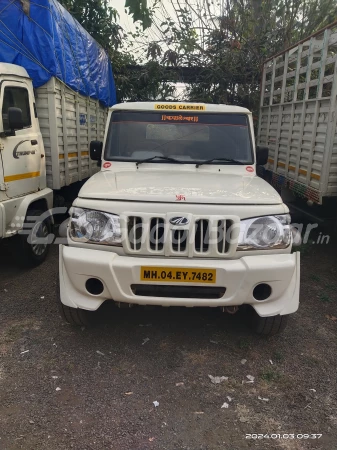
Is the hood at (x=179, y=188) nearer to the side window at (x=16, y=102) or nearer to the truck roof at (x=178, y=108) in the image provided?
the truck roof at (x=178, y=108)

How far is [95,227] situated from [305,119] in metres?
3.95

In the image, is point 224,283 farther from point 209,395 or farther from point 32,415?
point 32,415

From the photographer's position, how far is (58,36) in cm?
520

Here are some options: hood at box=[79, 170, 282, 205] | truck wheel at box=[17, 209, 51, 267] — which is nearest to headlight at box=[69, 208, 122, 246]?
hood at box=[79, 170, 282, 205]

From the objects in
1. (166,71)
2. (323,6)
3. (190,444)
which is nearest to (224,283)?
(190,444)

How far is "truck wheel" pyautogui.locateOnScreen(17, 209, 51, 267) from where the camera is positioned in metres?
4.63

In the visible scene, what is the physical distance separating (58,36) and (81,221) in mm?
3612

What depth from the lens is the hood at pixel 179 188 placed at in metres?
2.81

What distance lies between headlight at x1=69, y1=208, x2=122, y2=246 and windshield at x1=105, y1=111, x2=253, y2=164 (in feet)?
4.13

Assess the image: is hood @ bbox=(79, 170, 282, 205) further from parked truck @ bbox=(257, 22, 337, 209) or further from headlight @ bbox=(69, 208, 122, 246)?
parked truck @ bbox=(257, 22, 337, 209)

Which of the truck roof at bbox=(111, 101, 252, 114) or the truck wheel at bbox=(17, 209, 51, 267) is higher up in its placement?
the truck roof at bbox=(111, 101, 252, 114)

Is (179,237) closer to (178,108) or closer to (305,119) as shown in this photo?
(178,108)

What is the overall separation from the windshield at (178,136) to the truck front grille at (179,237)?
136cm

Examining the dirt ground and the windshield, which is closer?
the dirt ground
